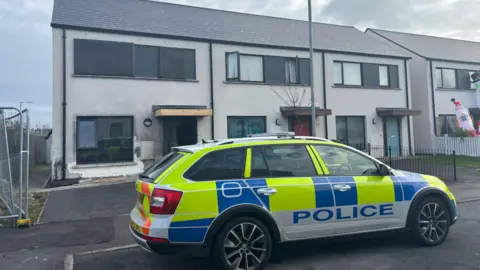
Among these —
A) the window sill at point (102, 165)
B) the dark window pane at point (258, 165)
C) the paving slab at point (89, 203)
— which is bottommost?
the paving slab at point (89, 203)

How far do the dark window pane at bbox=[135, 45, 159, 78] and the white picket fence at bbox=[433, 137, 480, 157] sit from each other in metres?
15.9

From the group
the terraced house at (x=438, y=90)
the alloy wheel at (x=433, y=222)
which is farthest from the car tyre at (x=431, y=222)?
the terraced house at (x=438, y=90)

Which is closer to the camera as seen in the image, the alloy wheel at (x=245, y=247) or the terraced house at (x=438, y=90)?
the alloy wheel at (x=245, y=247)

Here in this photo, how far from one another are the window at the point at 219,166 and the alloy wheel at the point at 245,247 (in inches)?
25.0

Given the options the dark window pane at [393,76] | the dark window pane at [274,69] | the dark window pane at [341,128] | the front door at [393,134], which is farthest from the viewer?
the dark window pane at [393,76]

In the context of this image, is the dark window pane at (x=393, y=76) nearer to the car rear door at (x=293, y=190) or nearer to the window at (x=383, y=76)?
the window at (x=383, y=76)

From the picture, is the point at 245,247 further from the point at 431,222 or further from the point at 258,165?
the point at 431,222

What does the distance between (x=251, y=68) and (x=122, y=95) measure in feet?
18.8

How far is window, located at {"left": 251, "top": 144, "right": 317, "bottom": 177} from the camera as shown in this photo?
4.86 meters

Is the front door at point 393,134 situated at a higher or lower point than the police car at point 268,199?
higher

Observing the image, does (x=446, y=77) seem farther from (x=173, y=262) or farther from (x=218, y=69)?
(x=173, y=262)

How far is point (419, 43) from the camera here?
82.7 ft

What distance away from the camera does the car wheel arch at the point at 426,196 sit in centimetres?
544

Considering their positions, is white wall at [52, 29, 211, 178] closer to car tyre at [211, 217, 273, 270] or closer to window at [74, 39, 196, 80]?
window at [74, 39, 196, 80]
